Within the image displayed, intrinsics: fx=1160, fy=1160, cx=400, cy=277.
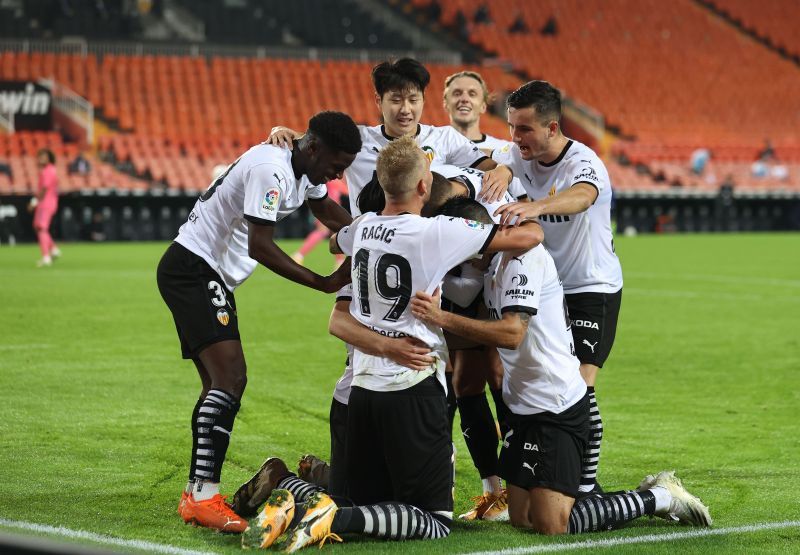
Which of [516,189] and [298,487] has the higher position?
[516,189]

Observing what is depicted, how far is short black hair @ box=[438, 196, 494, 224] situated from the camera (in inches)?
195

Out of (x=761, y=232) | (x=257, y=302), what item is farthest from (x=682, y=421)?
(x=761, y=232)

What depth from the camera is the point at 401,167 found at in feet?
15.3

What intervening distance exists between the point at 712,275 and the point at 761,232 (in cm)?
1805

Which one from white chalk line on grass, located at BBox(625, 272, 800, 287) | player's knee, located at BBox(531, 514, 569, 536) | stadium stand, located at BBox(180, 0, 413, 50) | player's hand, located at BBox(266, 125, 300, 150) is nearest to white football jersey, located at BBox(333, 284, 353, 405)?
player's hand, located at BBox(266, 125, 300, 150)

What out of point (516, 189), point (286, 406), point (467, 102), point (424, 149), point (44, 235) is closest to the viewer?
point (516, 189)

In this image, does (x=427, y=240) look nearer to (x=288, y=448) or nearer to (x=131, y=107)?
(x=288, y=448)

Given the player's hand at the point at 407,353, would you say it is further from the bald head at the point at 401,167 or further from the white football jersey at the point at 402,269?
the bald head at the point at 401,167

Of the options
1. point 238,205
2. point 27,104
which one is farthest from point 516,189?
point 27,104

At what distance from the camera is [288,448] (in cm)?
675

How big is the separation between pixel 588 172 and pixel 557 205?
0.40 metres

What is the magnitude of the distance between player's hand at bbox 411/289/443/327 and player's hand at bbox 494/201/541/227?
18.1 inches

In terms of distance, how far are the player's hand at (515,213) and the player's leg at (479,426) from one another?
1.09m

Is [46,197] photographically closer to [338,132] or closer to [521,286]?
[338,132]
